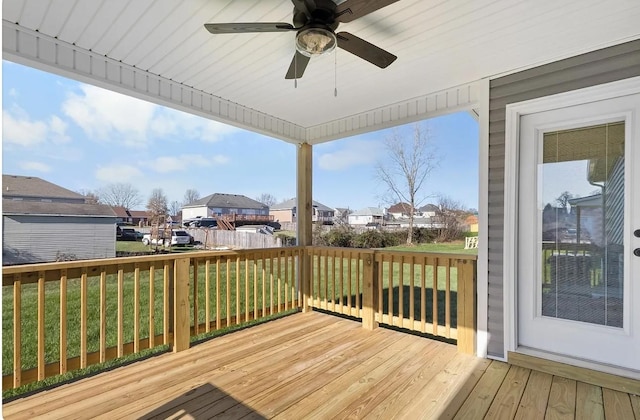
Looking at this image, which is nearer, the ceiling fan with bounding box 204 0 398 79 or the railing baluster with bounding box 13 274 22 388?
the ceiling fan with bounding box 204 0 398 79

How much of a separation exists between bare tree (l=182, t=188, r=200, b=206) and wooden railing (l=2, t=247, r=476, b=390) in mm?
535

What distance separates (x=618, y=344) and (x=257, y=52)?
346 centimetres

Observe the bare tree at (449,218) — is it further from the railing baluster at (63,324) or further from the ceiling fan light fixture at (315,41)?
the railing baluster at (63,324)

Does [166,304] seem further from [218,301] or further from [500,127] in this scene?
[500,127]

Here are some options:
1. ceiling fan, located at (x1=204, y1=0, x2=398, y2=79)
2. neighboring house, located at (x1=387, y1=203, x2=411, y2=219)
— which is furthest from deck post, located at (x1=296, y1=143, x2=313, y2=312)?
ceiling fan, located at (x1=204, y1=0, x2=398, y2=79)

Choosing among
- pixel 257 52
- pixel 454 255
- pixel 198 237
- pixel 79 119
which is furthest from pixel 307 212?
pixel 79 119

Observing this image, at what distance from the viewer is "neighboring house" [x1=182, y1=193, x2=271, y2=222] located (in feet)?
11.6

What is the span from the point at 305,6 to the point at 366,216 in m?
2.86

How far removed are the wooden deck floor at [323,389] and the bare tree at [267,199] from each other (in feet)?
5.54

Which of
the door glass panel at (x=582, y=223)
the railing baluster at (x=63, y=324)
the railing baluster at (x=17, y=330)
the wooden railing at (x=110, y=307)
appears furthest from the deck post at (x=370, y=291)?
the railing baluster at (x=17, y=330)

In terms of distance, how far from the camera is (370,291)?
3.85m

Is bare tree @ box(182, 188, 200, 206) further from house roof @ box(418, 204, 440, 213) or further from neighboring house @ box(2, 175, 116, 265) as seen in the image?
house roof @ box(418, 204, 440, 213)

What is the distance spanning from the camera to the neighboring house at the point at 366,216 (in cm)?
426

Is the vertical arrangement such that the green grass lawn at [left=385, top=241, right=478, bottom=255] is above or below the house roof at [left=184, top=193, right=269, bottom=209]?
below
